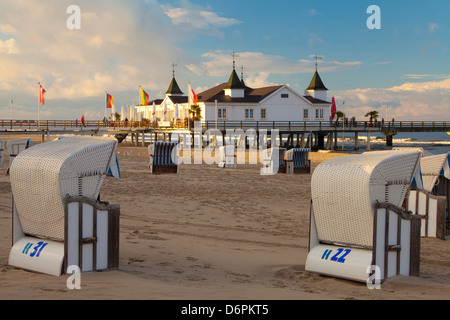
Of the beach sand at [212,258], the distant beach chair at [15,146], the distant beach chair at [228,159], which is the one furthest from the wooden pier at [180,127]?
the beach sand at [212,258]

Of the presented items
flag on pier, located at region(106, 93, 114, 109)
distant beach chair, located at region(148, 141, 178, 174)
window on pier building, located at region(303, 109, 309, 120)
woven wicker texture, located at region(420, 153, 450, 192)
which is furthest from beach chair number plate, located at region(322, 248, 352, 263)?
window on pier building, located at region(303, 109, 309, 120)

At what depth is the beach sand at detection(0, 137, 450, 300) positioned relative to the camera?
5348mm

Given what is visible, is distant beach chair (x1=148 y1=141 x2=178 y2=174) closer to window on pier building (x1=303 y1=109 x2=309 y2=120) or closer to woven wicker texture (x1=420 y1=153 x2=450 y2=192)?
woven wicker texture (x1=420 y1=153 x2=450 y2=192)

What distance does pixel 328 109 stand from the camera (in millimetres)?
55781

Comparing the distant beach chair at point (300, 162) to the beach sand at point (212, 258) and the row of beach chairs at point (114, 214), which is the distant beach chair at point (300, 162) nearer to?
the beach sand at point (212, 258)

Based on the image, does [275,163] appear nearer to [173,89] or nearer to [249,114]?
[249,114]

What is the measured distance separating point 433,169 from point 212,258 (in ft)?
16.7

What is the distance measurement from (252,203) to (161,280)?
756 centimetres

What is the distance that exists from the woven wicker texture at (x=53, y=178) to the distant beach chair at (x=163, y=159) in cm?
1388

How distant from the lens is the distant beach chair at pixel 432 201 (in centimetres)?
941

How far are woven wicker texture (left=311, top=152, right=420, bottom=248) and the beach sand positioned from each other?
62cm

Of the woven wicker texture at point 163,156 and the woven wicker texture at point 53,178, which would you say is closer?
the woven wicker texture at point 53,178
